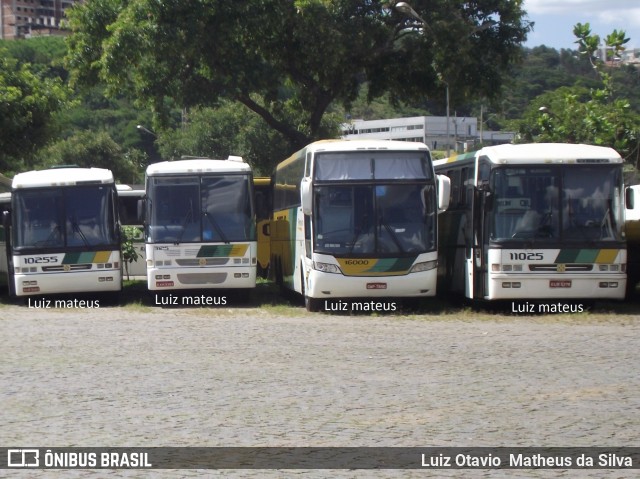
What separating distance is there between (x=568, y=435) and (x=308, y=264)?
11692 mm

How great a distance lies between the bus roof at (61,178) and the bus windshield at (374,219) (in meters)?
5.52

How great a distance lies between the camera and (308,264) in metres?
20.2

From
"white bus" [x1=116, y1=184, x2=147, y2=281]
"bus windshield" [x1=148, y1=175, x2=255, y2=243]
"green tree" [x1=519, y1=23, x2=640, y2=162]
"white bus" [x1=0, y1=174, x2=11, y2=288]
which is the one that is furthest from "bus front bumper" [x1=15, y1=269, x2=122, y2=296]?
"green tree" [x1=519, y1=23, x2=640, y2=162]

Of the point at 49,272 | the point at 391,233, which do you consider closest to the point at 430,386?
the point at 391,233

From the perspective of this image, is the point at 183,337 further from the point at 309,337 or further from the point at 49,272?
the point at 49,272

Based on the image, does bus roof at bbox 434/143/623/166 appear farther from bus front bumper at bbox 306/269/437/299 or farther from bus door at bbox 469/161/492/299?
bus front bumper at bbox 306/269/437/299

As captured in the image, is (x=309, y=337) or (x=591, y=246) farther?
(x=591, y=246)

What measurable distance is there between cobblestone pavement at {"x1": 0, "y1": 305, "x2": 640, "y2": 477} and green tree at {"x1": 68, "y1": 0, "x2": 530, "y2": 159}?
11747 millimetres

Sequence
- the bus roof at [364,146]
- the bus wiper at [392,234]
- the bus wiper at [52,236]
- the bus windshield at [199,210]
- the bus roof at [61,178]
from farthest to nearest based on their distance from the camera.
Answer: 1. the bus roof at [61,178]
2. the bus wiper at [52,236]
3. the bus windshield at [199,210]
4. the bus roof at [364,146]
5. the bus wiper at [392,234]

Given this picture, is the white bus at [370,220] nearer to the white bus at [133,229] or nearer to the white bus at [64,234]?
the white bus at [64,234]

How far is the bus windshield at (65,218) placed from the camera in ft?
73.4

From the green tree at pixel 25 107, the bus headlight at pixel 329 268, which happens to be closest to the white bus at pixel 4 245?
the green tree at pixel 25 107

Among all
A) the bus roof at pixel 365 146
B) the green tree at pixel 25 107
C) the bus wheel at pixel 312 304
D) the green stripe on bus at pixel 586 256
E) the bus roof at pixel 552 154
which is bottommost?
the bus wheel at pixel 312 304

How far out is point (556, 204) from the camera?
63.5ft
